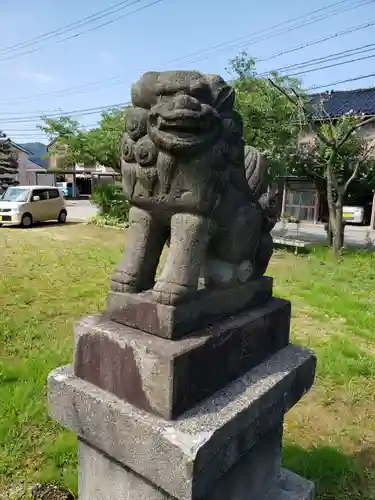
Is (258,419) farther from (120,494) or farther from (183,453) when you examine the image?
(120,494)

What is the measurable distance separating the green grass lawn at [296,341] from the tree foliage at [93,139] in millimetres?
4663

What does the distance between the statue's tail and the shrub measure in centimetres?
1050

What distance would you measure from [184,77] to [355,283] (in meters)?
5.54

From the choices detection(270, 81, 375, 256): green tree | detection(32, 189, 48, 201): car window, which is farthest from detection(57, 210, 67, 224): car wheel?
detection(270, 81, 375, 256): green tree

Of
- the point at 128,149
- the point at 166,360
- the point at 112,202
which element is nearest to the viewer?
the point at 166,360

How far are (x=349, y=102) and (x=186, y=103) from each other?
17.1m

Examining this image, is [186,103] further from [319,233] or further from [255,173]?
[319,233]

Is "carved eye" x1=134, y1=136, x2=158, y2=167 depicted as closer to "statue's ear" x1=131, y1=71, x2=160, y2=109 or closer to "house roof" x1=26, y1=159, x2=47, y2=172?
"statue's ear" x1=131, y1=71, x2=160, y2=109

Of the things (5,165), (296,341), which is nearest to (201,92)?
(296,341)

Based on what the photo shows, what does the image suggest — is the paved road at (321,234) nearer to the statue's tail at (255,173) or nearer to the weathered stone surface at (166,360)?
the statue's tail at (255,173)

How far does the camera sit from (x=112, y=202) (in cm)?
1237

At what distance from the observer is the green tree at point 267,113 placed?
8600 mm

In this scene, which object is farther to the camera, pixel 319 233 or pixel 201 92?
pixel 319 233

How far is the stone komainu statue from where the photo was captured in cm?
120
